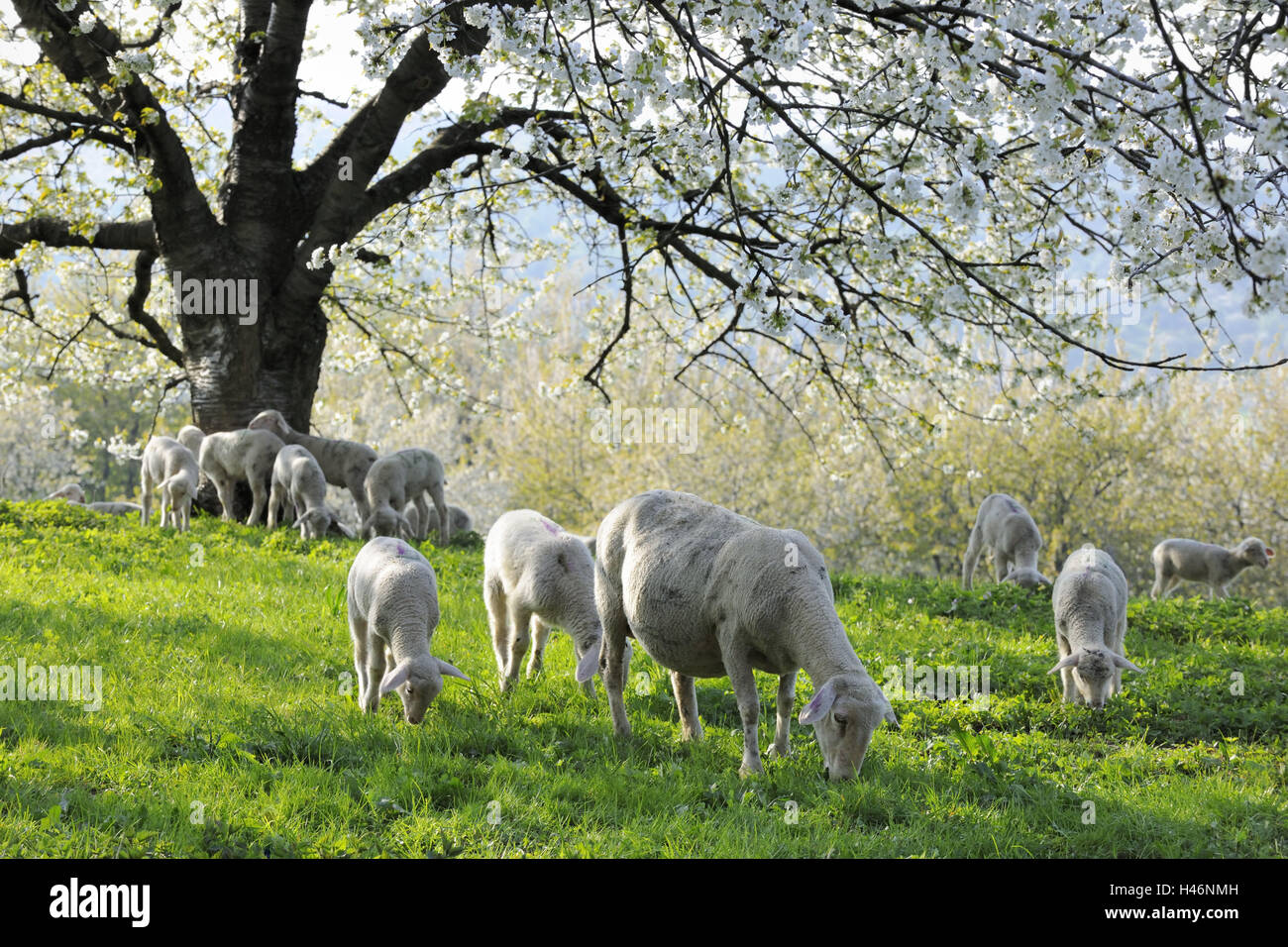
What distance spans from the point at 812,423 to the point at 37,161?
31865 mm

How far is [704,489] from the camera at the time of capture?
1619 inches

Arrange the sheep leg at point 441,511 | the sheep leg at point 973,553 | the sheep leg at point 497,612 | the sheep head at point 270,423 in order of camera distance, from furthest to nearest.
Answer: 1. the sheep leg at point 441,511
2. the sheep leg at point 973,553
3. the sheep head at point 270,423
4. the sheep leg at point 497,612

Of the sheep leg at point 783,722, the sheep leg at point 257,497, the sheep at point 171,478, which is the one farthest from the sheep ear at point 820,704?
the sheep leg at point 257,497

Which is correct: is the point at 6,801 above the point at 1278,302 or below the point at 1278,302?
below

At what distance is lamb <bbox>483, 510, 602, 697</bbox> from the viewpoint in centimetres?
718

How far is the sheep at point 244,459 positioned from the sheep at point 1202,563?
1333 centimetres

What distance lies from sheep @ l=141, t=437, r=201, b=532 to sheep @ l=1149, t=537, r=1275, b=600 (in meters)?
14.2

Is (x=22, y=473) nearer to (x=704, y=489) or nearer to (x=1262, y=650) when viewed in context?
(x=704, y=489)

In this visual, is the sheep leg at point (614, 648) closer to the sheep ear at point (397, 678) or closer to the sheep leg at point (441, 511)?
the sheep ear at point (397, 678)

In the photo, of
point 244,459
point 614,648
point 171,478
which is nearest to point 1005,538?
point 614,648

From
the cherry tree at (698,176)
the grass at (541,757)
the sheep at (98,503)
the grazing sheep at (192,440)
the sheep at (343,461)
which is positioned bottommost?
the grass at (541,757)

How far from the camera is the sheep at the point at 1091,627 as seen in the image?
24.6 feet

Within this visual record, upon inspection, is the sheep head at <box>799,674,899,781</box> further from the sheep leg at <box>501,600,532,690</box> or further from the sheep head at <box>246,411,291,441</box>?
the sheep head at <box>246,411,291,441</box>
